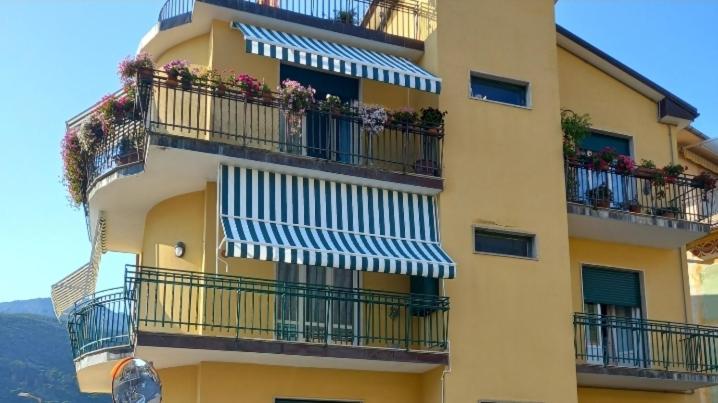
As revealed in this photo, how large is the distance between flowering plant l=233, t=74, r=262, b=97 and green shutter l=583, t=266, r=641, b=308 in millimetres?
8307

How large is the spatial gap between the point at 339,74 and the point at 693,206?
8878mm

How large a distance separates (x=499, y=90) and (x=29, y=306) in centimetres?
15132

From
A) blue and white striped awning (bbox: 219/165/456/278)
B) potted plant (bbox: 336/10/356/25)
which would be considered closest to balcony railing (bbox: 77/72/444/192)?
blue and white striped awning (bbox: 219/165/456/278)

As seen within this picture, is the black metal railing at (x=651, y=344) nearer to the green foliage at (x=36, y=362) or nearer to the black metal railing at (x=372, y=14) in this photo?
the black metal railing at (x=372, y=14)

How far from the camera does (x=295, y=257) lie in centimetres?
1609

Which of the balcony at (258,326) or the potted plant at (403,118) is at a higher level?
the potted plant at (403,118)

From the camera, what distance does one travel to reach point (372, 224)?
1773cm

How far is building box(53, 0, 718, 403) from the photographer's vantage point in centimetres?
1667

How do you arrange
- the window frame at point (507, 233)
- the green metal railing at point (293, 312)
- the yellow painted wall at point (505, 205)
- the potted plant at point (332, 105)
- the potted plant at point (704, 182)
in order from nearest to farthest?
the green metal railing at point (293, 312) < the potted plant at point (332, 105) < the yellow painted wall at point (505, 205) < the window frame at point (507, 233) < the potted plant at point (704, 182)

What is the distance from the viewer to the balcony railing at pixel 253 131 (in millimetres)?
16969

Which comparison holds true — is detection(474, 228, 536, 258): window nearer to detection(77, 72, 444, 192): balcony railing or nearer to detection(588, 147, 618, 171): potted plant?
detection(77, 72, 444, 192): balcony railing

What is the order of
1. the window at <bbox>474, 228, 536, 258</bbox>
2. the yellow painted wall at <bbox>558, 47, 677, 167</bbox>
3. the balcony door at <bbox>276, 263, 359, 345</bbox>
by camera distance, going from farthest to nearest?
the yellow painted wall at <bbox>558, 47, 677, 167</bbox>, the window at <bbox>474, 228, 536, 258</bbox>, the balcony door at <bbox>276, 263, 359, 345</bbox>

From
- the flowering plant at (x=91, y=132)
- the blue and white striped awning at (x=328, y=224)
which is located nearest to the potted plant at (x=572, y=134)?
the blue and white striped awning at (x=328, y=224)

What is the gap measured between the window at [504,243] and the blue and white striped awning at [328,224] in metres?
1.03
